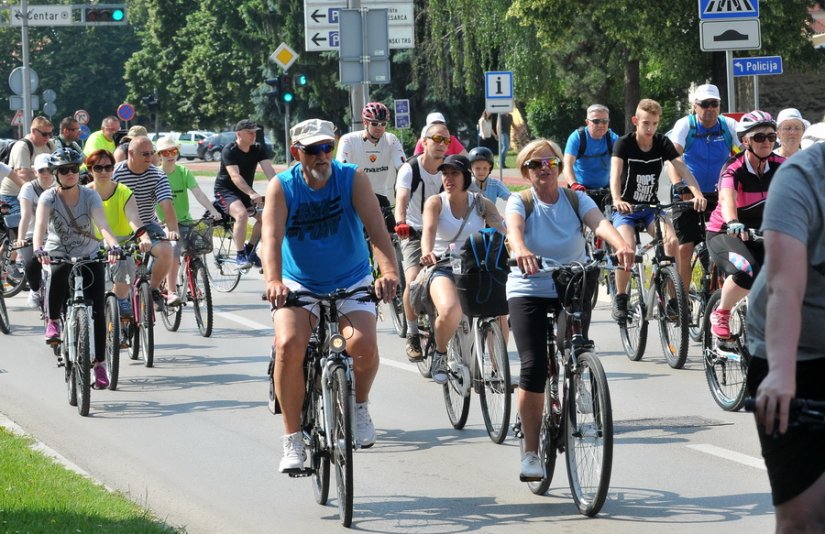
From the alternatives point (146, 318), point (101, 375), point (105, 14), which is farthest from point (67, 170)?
point (105, 14)

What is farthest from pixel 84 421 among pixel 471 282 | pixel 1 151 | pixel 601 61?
pixel 601 61

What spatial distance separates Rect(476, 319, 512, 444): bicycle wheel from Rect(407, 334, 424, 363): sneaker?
1.77 meters

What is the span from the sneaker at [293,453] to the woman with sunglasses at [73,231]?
12.5ft

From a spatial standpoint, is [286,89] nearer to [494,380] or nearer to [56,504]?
[494,380]

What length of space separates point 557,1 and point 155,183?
83.3 ft

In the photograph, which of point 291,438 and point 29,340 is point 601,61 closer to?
point 29,340

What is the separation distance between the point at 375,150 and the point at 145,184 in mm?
2336

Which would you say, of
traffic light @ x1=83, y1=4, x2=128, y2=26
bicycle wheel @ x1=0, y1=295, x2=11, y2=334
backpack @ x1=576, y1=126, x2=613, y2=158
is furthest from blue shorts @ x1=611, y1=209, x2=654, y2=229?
traffic light @ x1=83, y1=4, x2=128, y2=26

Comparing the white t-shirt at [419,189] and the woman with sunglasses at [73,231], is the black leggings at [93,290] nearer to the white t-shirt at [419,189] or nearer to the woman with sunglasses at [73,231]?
the woman with sunglasses at [73,231]

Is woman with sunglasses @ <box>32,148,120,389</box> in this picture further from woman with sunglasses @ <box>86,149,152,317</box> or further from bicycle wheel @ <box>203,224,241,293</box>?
bicycle wheel @ <box>203,224,241,293</box>

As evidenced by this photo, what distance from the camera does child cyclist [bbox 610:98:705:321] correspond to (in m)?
12.1

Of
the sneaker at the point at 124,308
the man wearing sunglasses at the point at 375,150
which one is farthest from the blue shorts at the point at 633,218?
the sneaker at the point at 124,308

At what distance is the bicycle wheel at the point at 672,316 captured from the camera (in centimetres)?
1122

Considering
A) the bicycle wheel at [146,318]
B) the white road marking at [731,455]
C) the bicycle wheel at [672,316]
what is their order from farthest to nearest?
the bicycle wheel at [146,318]
the bicycle wheel at [672,316]
the white road marking at [731,455]
